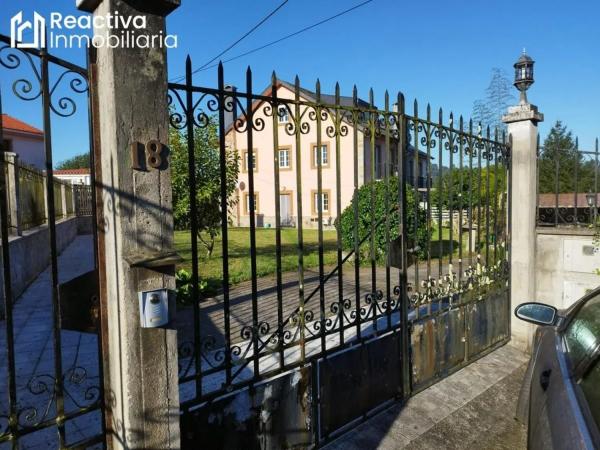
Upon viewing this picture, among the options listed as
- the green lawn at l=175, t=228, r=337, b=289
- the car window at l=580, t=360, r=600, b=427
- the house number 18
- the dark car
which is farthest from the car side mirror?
the green lawn at l=175, t=228, r=337, b=289

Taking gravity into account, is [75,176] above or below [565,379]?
above

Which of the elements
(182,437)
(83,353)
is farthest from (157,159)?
(83,353)

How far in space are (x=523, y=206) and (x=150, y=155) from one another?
5.27 m

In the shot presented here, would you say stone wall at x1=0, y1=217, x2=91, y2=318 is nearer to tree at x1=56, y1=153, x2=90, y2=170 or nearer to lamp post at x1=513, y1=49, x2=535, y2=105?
lamp post at x1=513, y1=49, x2=535, y2=105

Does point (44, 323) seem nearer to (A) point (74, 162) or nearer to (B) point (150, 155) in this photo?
(B) point (150, 155)

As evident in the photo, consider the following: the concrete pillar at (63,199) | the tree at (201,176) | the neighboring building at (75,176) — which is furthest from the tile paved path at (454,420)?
the neighboring building at (75,176)

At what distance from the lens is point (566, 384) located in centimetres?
232

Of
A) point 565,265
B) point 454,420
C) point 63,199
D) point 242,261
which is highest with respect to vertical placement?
point 63,199

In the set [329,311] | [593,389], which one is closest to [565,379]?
[593,389]

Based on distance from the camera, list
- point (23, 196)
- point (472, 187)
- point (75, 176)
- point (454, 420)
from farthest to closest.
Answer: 1. point (75, 176)
2. point (23, 196)
3. point (472, 187)
4. point (454, 420)

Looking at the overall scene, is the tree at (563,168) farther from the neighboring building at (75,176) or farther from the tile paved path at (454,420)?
the neighboring building at (75,176)

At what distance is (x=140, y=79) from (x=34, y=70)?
482 millimetres

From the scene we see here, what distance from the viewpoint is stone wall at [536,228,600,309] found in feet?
18.1

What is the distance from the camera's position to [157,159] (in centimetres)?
226
